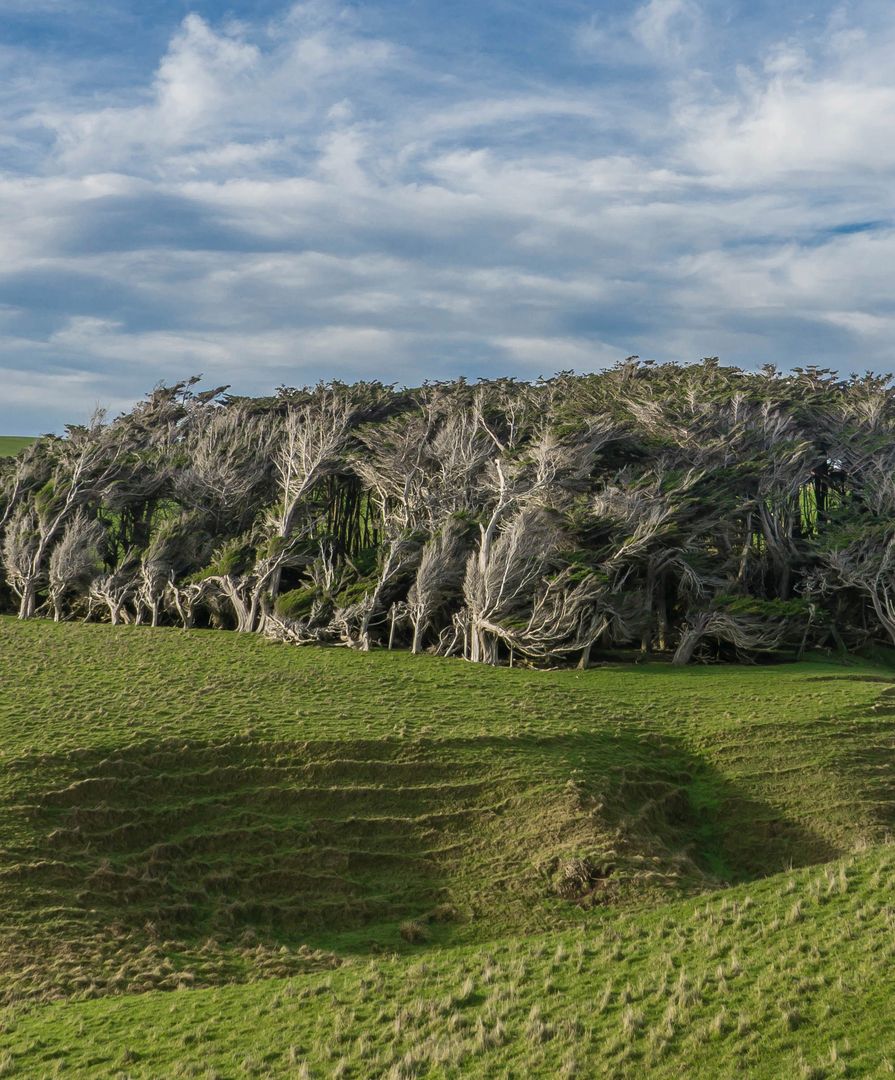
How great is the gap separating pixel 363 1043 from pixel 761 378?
64.8 meters

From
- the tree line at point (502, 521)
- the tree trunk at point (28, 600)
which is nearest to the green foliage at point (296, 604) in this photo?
the tree line at point (502, 521)

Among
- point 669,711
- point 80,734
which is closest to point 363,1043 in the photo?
point 80,734

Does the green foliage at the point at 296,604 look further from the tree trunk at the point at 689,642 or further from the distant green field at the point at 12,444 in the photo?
the distant green field at the point at 12,444

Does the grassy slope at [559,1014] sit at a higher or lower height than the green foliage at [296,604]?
lower

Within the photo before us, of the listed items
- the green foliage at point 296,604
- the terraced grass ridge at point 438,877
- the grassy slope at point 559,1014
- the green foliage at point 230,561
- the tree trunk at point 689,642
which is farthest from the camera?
the green foliage at point 230,561

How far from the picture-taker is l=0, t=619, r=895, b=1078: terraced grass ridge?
1523 centimetres

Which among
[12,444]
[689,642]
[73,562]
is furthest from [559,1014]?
[12,444]

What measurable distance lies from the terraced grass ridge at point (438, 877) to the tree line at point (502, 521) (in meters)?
7.49

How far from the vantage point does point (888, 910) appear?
61.1 feet

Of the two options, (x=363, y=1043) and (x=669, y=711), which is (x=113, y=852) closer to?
(x=363, y=1043)

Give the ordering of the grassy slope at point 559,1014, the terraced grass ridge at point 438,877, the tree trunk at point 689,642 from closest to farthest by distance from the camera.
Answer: the grassy slope at point 559,1014, the terraced grass ridge at point 438,877, the tree trunk at point 689,642

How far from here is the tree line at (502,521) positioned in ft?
150

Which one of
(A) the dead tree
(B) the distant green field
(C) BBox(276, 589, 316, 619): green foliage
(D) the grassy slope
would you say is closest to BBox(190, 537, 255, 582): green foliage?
(C) BBox(276, 589, 316, 619): green foliage

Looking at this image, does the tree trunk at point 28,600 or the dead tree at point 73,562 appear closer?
the dead tree at point 73,562
